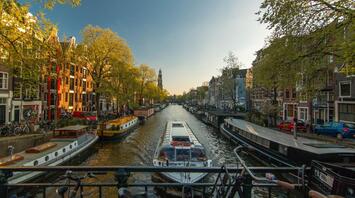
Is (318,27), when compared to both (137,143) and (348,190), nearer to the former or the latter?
(348,190)

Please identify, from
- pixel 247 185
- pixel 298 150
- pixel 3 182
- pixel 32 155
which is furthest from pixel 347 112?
pixel 3 182

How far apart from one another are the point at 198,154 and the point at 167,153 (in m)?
1.90

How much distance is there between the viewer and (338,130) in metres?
29.9

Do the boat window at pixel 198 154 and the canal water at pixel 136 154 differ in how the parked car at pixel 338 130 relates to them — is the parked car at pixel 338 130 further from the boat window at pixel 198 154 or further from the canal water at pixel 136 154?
the boat window at pixel 198 154

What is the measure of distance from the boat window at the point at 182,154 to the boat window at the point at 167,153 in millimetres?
330

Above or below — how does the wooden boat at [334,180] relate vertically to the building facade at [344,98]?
below

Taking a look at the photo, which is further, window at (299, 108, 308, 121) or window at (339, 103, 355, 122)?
window at (299, 108, 308, 121)

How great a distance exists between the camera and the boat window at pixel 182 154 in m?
15.1

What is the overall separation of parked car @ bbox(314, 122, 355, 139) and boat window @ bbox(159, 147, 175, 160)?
21930 millimetres

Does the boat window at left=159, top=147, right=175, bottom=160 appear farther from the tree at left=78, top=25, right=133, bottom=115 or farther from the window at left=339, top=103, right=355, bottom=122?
the window at left=339, top=103, right=355, bottom=122

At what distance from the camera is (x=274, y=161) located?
65.6ft

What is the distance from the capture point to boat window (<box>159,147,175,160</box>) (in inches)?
603

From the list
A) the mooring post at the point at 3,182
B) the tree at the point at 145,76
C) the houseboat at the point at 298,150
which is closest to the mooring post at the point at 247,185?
the mooring post at the point at 3,182

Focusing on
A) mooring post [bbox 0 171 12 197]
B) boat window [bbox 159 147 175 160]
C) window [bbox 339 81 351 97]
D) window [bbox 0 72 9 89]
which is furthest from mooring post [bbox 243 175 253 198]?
window [bbox 339 81 351 97]
